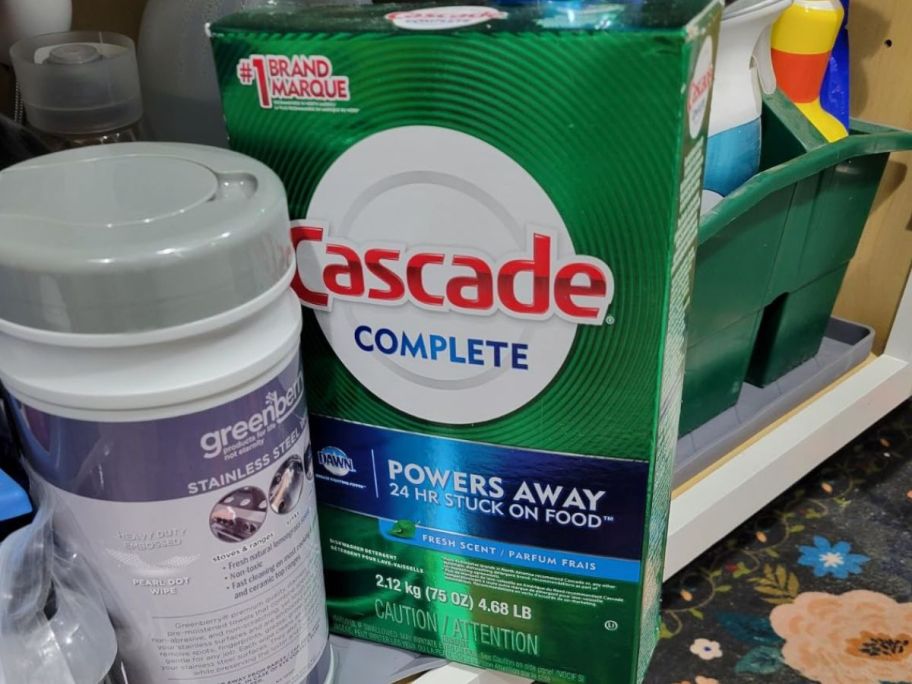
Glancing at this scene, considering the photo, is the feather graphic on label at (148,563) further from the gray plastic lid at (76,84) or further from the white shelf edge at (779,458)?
the white shelf edge at (779,458)

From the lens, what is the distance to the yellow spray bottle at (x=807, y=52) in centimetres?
59

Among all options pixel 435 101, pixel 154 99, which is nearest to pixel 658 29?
pixel 435 101

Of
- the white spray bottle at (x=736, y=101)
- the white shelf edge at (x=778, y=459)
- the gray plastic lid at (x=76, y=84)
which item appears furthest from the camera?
the white shelf edge at (x=778, y=459)

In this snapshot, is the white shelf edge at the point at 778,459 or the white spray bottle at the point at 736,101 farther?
the white shelf edge at the point at 778,459

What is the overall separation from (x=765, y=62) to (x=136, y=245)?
46 centimetres

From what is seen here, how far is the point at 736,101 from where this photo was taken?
1.78ft

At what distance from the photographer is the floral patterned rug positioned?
646 millimetres

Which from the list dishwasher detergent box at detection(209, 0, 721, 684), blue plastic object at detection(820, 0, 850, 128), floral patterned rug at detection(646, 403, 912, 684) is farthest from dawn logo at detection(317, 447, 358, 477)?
blue plastic object at detection(820, 0, 850, 128)

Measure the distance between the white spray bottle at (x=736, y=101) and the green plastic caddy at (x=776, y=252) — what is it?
0.07 feet

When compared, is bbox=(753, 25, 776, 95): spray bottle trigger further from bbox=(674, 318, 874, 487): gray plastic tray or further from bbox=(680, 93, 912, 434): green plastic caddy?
bbox=(674, 318, 874, 487): gray plastic tray

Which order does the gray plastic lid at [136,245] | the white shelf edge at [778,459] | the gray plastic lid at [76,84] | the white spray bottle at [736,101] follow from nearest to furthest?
1. the gray plastic lid at [136,245]
2. the gray plastic lid at [76,84]
3. the white spray bottle at [736,101]
4. the white shelf edge at [778,459]

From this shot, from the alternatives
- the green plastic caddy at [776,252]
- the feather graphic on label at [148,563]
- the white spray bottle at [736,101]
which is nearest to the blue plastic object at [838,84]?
the green plastic caddy at [776,252]

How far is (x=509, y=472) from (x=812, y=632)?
406 millimetres

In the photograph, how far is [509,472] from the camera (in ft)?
1.25
